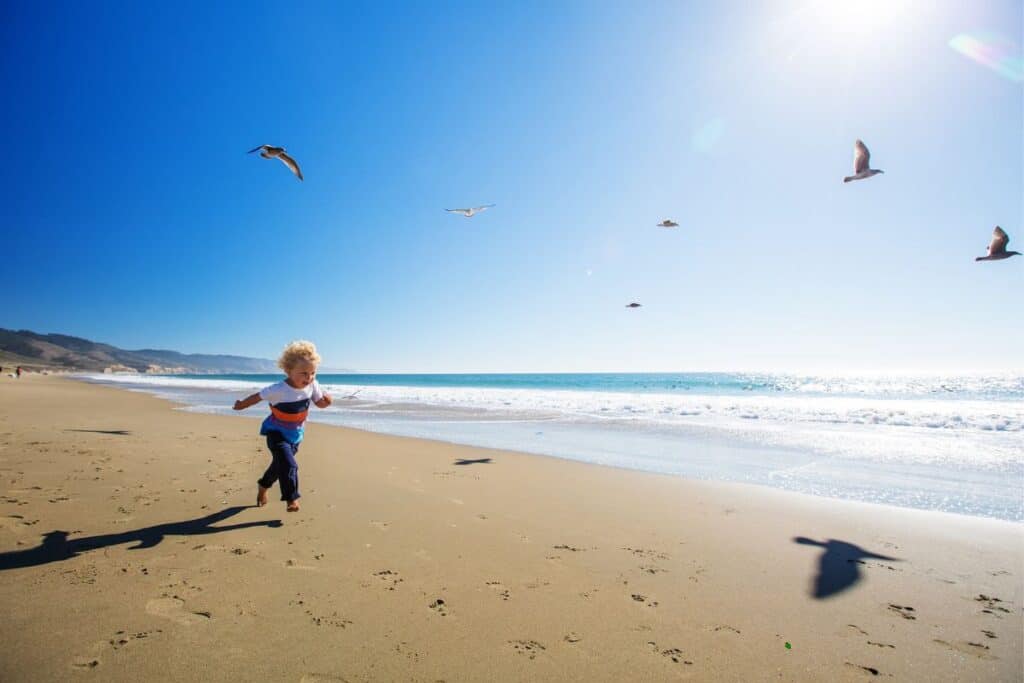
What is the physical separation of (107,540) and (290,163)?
19.0 feet

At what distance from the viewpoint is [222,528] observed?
14.5 ft

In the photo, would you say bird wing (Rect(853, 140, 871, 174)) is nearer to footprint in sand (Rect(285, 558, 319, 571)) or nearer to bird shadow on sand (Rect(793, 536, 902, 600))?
bird shadow on sand (Rect(793, 536, 902, 600))

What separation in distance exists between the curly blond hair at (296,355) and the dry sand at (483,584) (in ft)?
5.47

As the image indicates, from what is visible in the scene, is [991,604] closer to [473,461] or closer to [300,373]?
[300,373]

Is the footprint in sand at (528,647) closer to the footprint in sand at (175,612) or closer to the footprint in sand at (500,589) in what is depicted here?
the footprint in sand at (500,589)

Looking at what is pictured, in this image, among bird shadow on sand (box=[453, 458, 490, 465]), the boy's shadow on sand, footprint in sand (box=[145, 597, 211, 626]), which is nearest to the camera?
footprint in sand (box=[145, 597, 211, 626])

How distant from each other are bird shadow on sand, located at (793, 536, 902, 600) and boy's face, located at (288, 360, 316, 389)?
527 centimetres

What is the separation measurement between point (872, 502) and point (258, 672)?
24.6ft

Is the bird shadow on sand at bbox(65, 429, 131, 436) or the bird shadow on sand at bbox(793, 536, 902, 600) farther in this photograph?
the bird shadow on sand at bbox(65, 429, 131, 436)

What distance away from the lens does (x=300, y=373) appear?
5152 mm

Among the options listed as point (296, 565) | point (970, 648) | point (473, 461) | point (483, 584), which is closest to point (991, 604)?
point (970, 648)

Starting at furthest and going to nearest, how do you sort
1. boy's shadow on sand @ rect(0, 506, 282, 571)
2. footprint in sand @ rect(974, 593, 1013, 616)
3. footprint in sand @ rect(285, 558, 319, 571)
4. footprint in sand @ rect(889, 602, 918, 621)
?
footprint in sand @ rect(285, 558, 319, 571)
boy's shadow on sand @ rect(0, 506, 282, 571)
footprint in sand @ rect(974, 593, 1013, 616)
footprint in sand @ rect(889, 602, 918, 621)

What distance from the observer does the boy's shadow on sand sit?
3482 mm

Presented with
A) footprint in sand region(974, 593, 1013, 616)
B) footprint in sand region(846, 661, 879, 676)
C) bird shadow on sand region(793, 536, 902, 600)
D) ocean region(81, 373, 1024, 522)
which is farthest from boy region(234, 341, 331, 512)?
footprint in sand region(974, 593, 1013, 616)
